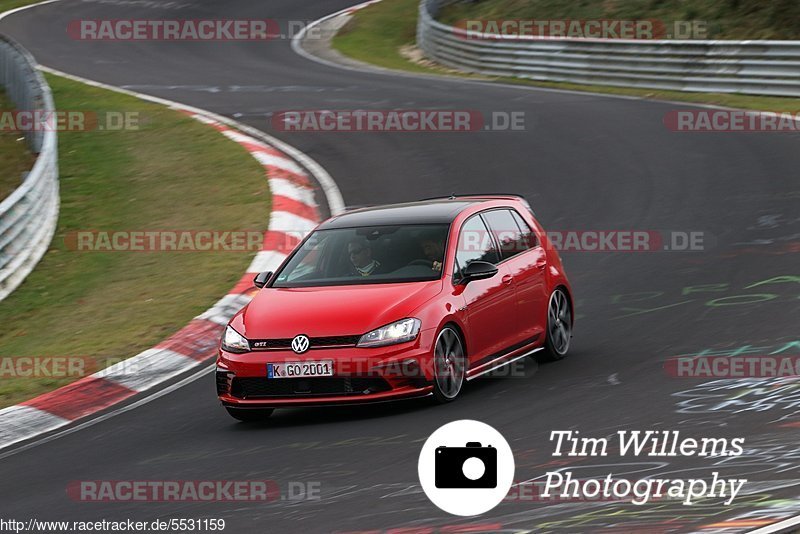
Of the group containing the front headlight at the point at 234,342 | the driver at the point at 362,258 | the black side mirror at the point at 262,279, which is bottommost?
the front headlight at the point at 234,342

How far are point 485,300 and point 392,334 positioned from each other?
1115 mm

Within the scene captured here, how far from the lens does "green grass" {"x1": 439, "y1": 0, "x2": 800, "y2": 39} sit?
97.3 feet

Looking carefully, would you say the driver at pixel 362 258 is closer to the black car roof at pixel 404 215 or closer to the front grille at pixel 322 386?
the black car roof at pixel 404 215

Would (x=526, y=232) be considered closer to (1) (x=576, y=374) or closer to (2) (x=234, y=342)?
(1) (x=576, y=374)

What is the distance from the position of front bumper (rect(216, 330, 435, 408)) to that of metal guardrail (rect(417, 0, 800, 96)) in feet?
55.2

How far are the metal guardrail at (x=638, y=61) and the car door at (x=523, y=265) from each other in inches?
571

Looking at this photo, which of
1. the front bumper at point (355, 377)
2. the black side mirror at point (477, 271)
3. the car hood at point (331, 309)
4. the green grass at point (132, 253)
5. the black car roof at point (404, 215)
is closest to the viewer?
the front bumper at point (355, 377)

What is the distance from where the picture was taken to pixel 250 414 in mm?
9570

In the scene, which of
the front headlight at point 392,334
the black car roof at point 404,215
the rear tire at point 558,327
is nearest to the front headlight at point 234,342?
the front headlight at point 392,334

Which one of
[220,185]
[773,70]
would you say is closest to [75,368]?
[220,185]

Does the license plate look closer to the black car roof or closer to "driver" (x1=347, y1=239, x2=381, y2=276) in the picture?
"driver" (x1=347, y1=239, x2=381, y2=276)

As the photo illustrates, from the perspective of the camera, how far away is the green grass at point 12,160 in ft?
62.4

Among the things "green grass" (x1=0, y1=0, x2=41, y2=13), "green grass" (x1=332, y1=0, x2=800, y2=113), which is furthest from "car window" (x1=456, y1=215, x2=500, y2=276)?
"green grass" (x1=0, y1=0, x2=41, y2=13)

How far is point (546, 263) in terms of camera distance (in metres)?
11.2
